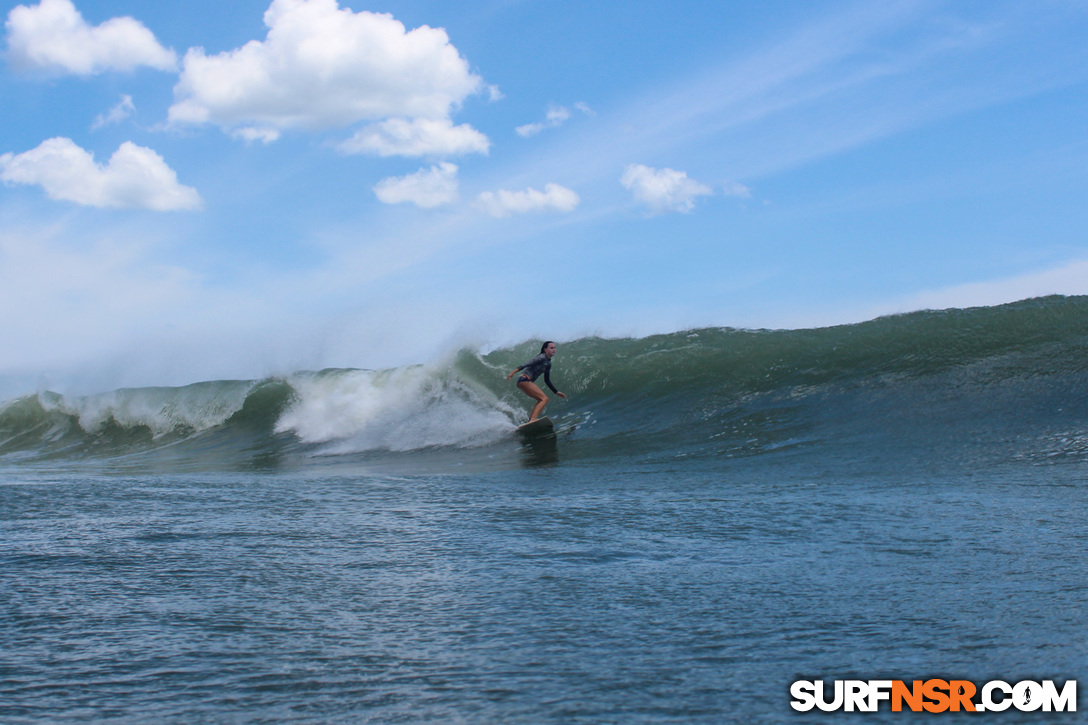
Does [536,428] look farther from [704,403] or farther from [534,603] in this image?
[534,603]

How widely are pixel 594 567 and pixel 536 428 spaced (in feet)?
28.3

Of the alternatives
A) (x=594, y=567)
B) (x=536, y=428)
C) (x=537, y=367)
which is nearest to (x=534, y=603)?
(x=594, y=567)

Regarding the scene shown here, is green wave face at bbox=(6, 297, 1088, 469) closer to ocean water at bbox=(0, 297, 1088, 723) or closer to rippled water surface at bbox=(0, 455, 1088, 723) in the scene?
ocean water at bbox=(0, 297, 1088, 723)

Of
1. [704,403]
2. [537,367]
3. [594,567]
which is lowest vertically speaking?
[594,567]

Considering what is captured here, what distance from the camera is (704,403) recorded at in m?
13.5

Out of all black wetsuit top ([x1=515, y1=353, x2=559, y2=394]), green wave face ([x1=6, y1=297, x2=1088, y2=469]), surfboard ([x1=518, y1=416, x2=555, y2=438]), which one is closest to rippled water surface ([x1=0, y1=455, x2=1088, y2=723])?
green wave face ([x1=6, y1=297, x2=1088, y2=469])

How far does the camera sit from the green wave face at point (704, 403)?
10.4 metres

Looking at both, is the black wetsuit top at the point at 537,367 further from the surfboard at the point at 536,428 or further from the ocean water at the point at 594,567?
the ocean water at the point at 594,567

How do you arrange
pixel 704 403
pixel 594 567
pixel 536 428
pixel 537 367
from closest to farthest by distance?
pixel 594 567 → pixel 536 428 → pixel 704 403 → pixel 537 367

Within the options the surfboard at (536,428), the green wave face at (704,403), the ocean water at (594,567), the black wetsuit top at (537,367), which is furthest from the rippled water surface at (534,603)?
the black wetsuit top at (537,367)

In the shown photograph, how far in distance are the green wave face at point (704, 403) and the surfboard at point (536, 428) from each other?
0.28m

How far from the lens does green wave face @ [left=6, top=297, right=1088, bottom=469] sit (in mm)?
10414

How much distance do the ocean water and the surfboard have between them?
65 centimetres

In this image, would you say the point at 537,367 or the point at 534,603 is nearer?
the point at 534,603
